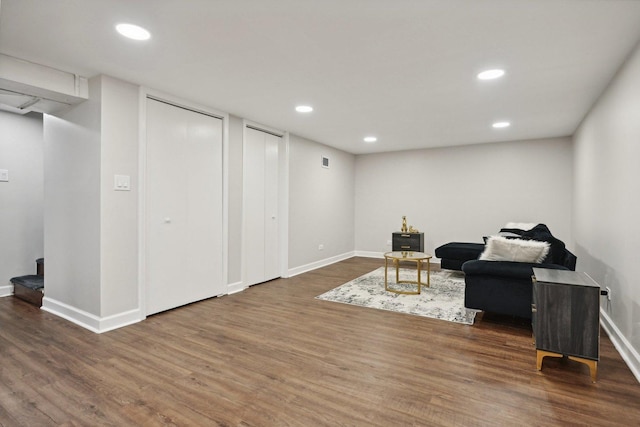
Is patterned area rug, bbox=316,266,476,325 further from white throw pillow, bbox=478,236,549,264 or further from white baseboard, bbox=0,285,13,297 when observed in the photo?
white baseboard, bbox=0,285,13,297

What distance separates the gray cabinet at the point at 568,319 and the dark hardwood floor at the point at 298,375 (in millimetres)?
157

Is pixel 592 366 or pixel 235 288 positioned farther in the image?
pixel 235 288

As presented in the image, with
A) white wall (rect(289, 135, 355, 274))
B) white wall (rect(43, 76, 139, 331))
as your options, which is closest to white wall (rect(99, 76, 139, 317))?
white wall (rect(43, 76, 139, 331))

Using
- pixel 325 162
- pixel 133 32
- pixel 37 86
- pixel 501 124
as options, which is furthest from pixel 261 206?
pixel 501 124

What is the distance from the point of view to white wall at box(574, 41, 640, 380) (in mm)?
2416

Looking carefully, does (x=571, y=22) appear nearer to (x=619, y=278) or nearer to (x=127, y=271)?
(x=619, y=278)

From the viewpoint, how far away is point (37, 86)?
9.37 ft

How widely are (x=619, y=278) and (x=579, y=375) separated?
3.39 feet

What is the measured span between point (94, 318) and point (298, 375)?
2129 mm

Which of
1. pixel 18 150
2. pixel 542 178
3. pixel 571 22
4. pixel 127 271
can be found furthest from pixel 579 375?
pixel 18 150

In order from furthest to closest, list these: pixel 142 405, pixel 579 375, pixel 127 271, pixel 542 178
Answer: pixel 542 178
pixel 127 271
pixel 579 375
pixel 142 405

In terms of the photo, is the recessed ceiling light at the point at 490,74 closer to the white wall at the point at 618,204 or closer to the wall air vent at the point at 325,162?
the white wall at the point at 618,204

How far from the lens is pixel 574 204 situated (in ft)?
17.7

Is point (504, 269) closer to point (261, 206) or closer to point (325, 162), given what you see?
point (261, 206)
